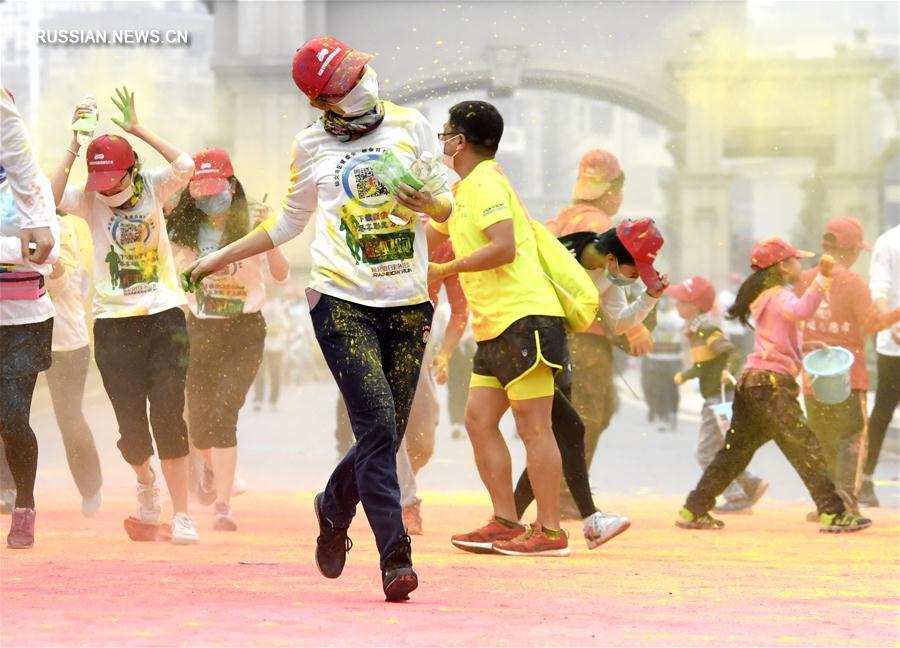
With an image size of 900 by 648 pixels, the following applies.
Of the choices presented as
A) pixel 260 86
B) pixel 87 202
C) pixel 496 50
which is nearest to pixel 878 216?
pixel 496 50

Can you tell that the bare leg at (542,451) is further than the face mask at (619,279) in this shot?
No

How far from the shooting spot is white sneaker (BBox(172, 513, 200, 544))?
286 inches

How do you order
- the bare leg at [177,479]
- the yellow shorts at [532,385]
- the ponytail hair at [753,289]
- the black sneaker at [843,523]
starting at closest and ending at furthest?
1. the yellow shorts at [532,385]
2. the bare leg at [177,479]
3. the black sneaker at [843,523]
4. the ponytail hair at [753,289]

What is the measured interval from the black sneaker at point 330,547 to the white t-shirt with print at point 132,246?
Answer: 68.1 inches

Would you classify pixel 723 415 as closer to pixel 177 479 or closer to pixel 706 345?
pixel 706 345

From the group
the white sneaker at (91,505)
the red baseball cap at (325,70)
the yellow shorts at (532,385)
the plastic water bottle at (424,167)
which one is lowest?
the white sneaker at (91,505)

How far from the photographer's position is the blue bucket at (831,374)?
8.98 metres

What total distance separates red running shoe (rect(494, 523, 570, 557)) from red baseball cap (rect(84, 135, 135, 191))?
2082 millimetres

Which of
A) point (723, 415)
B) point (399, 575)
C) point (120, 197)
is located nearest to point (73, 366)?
point (120, 197)

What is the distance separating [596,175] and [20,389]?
9.54 feet

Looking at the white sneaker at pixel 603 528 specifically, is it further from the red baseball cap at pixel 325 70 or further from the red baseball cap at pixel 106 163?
the red baseball cap at pixel 106 163

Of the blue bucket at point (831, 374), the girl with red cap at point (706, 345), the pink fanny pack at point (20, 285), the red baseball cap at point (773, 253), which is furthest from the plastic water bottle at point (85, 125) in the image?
the blue bucket at point (831, 374)

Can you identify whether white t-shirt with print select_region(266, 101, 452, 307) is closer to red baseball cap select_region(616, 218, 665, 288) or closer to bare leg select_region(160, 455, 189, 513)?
red baseball cap select_region(616, 218, 665, 288)

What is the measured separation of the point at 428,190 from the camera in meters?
5.51
